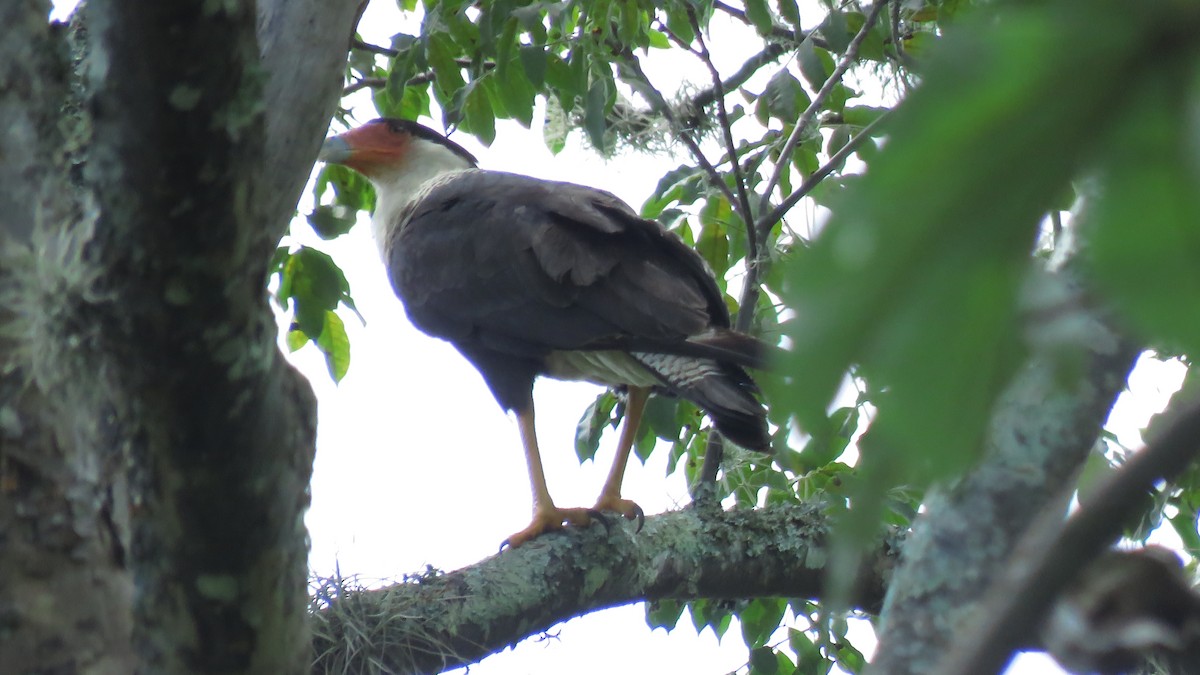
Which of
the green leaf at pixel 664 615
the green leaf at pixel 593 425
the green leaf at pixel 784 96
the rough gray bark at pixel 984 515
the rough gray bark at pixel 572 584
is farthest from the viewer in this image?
the green leaf at pixel 593 425

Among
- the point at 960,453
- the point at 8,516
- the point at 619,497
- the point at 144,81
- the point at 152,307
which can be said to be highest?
the point at 619,497

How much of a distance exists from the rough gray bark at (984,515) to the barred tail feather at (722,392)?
181 cm

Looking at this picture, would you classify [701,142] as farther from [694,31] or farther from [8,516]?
[8,516]

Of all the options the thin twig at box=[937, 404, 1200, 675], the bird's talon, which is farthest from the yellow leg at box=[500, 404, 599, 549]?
the thin twig at box=[937, 404, 1200, 675]

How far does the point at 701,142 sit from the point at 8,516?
2743 mm

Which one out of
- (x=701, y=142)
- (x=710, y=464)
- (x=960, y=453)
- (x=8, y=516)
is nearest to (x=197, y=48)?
(x=8, y=516)

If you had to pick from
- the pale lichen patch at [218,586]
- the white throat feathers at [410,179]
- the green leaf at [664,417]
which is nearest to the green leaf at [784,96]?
the green leaf at [664,417]

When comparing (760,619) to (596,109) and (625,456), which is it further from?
(596,109)

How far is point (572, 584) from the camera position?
118 inches

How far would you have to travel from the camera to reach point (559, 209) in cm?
390

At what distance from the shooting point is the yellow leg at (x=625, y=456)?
3555mm

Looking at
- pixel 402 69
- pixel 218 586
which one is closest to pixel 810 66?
pixel 402 69

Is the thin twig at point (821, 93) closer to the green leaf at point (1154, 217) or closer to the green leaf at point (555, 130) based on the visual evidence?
the green leaf at point (555, 130)

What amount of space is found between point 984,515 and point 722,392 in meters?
1.96
